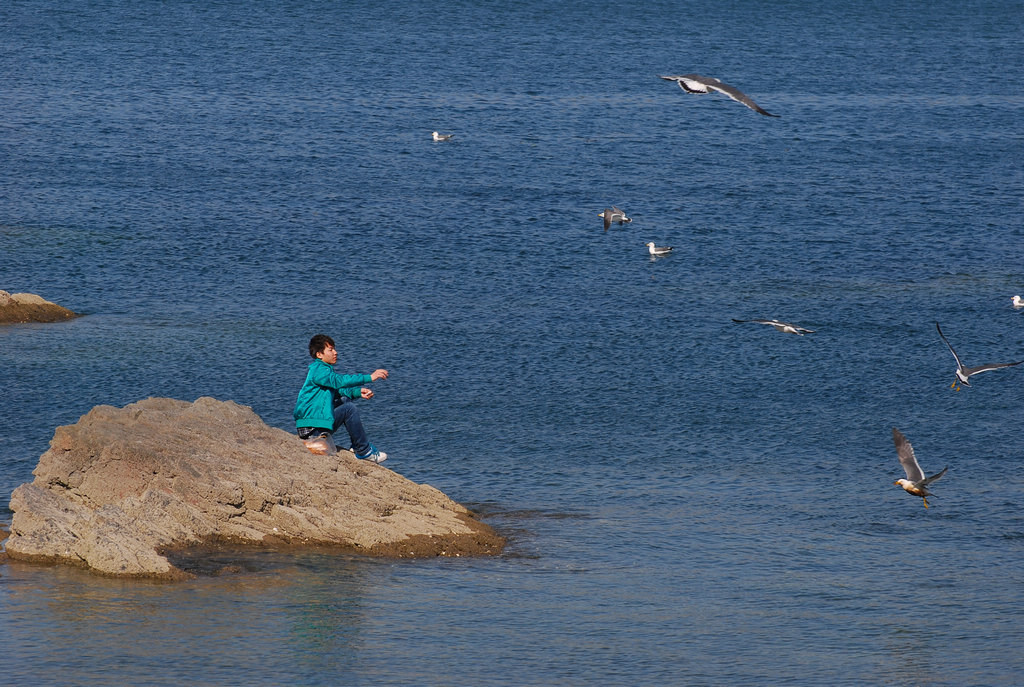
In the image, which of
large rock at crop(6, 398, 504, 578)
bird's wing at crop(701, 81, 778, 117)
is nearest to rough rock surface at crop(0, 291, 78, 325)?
large rock at crop(6, 398, 504, 578)

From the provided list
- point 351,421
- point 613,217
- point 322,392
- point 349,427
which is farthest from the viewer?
point 613,217

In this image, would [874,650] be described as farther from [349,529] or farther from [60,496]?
[60,496]

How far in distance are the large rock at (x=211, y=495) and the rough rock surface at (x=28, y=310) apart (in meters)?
14.6

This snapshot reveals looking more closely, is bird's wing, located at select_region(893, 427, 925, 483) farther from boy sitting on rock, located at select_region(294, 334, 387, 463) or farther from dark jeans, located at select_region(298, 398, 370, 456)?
dark jeans, located at select_region(298, 398, 370, 456)

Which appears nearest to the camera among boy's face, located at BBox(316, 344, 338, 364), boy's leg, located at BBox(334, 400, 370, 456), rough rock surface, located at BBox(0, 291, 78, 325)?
boy's face, located at BBox(316, 344, 338, 364)

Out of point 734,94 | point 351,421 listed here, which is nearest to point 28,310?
point 351,421

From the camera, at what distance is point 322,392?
16688 mm

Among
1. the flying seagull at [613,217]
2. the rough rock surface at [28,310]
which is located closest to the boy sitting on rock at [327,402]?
the rough rock surface at [28,310]

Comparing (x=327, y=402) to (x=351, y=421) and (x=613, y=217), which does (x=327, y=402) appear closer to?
(x=351, y=421)

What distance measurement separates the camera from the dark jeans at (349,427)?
1720cm

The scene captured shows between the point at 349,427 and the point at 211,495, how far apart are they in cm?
184

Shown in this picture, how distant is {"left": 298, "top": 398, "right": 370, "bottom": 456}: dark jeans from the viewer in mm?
17203

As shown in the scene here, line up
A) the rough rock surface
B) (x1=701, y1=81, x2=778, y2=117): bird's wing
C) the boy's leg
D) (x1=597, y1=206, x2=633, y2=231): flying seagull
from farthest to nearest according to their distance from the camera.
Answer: (x1=597, y1=206, x2=633, y2=231): flying seagull, the rough rock surface, the boy's leg, (x1=701, y1=81, x2=778, y2=117): bird's wing

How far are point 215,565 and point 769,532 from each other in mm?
7060
